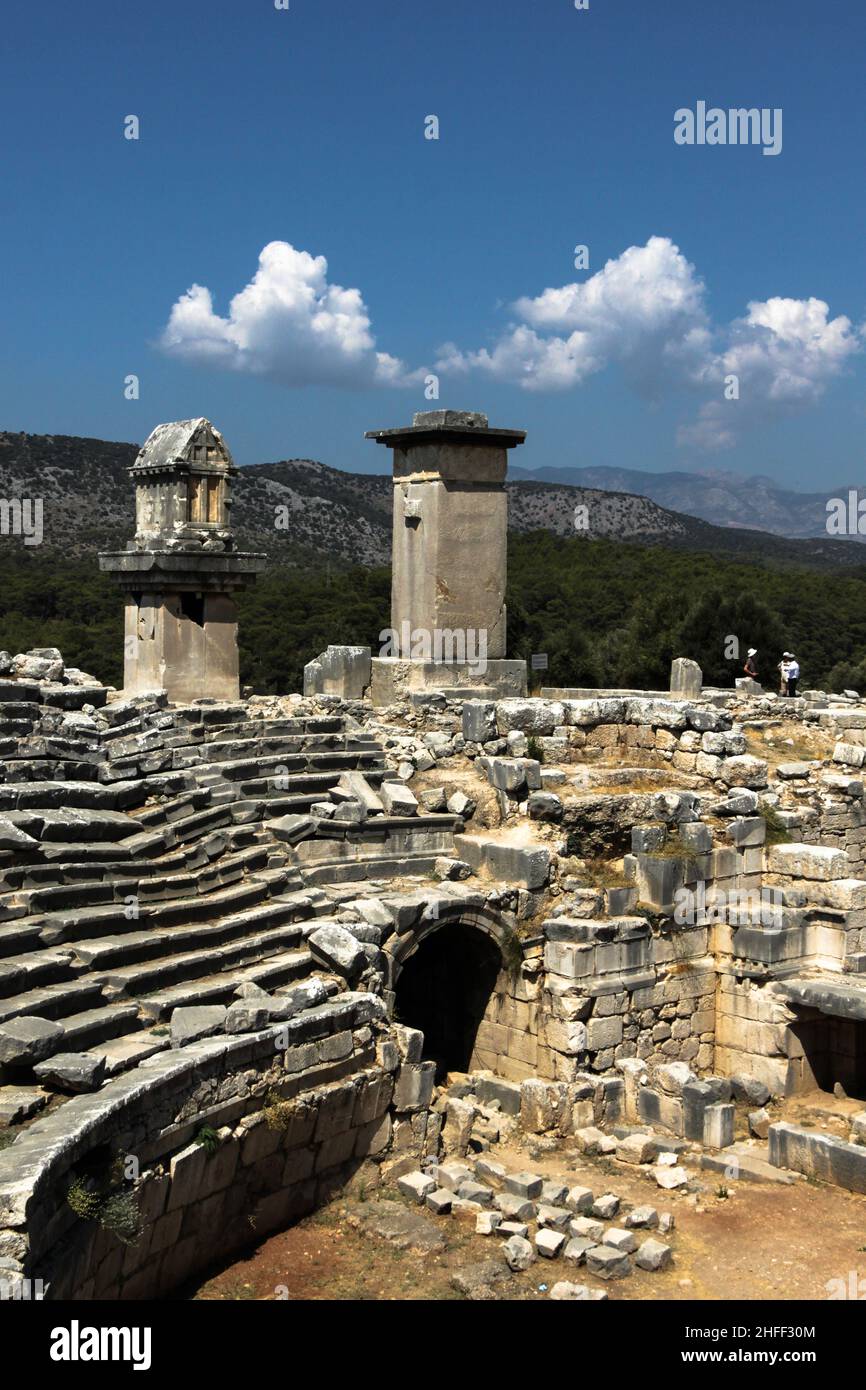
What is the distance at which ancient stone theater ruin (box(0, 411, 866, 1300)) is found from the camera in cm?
800

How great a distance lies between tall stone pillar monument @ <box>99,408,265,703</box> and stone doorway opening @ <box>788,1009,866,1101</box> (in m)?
8.14

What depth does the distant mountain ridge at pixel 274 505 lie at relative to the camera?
5700 centimetres

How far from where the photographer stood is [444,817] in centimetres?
1245

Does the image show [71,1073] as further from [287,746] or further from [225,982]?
[287,746]

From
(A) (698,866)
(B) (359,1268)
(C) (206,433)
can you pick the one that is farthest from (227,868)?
(C) (206,433)

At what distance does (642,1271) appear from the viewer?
28.2 ft

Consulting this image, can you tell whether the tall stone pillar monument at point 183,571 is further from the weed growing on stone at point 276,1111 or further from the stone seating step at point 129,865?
the weed growing on stone at point 276,1111

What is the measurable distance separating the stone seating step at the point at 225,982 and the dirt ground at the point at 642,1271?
1.57m

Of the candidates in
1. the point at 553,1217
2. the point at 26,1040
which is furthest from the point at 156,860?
the point at 553,1217

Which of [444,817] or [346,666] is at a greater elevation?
[346,666]

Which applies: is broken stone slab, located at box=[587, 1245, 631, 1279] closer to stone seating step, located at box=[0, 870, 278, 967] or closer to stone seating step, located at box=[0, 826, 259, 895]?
stone seating step, located at box=[0, 870, 278, 967]

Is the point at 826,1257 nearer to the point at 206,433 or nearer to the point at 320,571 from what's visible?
the point at 206,433

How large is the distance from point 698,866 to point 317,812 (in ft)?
11.4

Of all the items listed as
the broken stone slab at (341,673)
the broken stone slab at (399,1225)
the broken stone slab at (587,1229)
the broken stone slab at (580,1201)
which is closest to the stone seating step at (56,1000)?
the broken stone slab at (399,1225)
